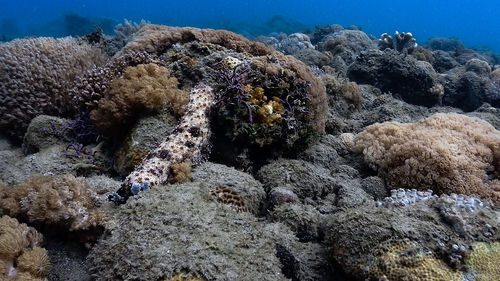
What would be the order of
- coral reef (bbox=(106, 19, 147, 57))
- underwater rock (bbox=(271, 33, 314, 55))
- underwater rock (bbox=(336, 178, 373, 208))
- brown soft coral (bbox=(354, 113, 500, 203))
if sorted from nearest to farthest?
1. underwater rock (bbox=(336, 178, 373, 208))
2. brown soft coral (bbox=(354, 113, 500, 203))
3. coral reef (bbox=(106, 19, 147, 57))
4. underwater rock (bbox=(271, 33, 314, 55))

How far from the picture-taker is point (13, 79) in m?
5.24

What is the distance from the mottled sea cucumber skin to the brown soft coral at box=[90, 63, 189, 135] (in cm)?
29

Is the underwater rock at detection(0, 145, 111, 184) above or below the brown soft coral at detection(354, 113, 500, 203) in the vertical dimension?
below

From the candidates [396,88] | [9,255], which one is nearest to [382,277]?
[9,255]

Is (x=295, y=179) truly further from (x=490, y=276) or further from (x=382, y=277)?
(x=490, y=276)

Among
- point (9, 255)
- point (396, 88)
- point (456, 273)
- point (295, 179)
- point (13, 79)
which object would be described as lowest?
point (9, 255)

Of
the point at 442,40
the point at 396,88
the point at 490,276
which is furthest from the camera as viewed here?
the point at 442,40

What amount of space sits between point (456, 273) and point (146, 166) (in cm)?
295

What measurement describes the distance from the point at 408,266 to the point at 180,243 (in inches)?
65.4

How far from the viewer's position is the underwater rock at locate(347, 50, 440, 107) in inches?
358

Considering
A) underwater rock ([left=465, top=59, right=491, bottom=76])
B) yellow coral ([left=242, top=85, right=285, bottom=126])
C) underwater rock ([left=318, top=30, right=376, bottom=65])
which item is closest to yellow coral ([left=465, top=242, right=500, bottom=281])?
yellow coral ([left=242, top=85, right=285, bottom=126])

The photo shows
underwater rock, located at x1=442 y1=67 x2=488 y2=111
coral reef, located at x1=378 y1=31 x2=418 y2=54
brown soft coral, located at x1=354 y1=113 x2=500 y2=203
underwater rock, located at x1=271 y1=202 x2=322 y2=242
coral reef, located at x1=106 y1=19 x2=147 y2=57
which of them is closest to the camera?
underwater rock, located at x1=271 y1=202 x2=322 y2=242

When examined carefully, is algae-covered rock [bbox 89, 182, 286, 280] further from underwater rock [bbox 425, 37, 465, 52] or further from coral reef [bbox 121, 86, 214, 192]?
underwater rock [bbox 425, 37, 465, 52]

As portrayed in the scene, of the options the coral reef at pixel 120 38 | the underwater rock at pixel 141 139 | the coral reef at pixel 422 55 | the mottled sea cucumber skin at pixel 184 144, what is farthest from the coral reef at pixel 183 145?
the coral reef at pixel 422 55
